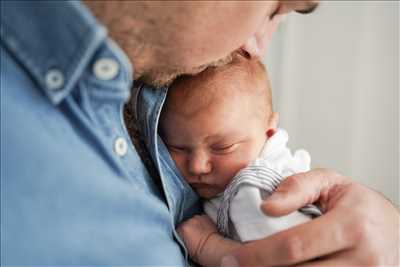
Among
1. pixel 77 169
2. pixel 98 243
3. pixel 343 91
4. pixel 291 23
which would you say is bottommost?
pixel 343 91

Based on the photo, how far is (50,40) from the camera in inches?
26.8

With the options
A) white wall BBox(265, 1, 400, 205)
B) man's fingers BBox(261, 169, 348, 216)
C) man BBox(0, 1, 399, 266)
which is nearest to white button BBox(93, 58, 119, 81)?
man BBox(0, 1, 399, 266)

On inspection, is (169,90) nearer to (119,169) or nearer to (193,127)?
(193,127)

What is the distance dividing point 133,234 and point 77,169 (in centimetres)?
14

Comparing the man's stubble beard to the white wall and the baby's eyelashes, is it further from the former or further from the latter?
the white wall

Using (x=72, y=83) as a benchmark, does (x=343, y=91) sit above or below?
below

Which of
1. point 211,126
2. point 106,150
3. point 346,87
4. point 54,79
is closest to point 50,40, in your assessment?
point 54,79

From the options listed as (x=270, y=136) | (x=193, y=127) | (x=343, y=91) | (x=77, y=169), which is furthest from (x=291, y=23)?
(x=77, y=169)

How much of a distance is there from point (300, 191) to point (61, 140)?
1.22 ft

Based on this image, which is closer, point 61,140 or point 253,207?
point 61,140

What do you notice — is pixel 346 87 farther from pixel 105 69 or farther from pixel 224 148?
pixel 105 69

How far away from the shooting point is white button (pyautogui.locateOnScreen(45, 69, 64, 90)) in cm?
68

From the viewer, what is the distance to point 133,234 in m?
0.79

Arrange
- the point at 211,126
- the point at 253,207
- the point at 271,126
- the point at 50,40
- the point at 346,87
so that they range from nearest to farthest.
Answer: the point at 50,40
the point at 253,207
the point at 211,126
the point at 271,126
the point at 346,87
